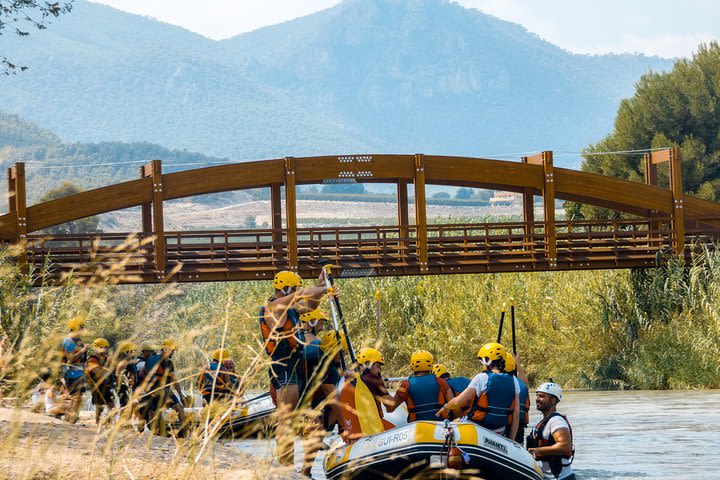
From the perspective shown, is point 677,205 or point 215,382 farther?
point 677,205

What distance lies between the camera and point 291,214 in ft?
91.1

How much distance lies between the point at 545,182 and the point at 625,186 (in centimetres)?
227

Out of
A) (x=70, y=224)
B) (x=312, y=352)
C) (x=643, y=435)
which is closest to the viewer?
(x=312, y=352)

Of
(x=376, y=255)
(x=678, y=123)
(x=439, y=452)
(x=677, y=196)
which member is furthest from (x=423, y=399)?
(x=678, y=123)

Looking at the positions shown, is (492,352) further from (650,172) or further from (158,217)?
(650,172)

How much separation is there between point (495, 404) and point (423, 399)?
102 centimetres

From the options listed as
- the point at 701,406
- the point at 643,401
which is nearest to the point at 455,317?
the point at 643,401

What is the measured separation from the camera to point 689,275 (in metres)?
28.4

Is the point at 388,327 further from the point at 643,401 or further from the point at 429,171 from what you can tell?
A: the point at 643,401

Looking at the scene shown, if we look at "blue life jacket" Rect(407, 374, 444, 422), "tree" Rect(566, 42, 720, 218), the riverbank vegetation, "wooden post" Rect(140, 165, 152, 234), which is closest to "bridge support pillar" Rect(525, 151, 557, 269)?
the riverbank vegetation

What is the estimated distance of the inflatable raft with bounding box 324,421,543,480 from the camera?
10297mm

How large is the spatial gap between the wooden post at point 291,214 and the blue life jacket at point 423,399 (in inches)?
584

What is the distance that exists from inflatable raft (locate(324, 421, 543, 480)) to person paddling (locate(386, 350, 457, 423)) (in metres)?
1.28

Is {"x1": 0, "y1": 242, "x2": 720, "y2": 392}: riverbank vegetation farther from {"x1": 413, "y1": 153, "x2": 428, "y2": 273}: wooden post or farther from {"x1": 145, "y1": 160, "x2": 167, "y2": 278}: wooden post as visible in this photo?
{"x1": 413, "y1": 153, "x2": 428, "y2": 273}: wooden post
